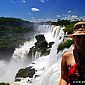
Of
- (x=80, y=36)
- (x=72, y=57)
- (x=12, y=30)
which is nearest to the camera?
(x=80, y=36)

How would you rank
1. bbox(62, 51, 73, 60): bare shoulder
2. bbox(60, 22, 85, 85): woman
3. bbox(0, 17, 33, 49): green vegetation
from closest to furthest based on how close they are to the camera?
bbox(60, 22, 85, 85): woman
bbox(62, 51, 73, 60): bare shoulder
bbox(0, 17, 33, 49): green vegetation

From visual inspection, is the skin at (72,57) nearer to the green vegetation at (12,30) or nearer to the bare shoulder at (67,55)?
the bare shoulder at (67,55)

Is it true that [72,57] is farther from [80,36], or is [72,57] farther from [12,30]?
[12,30]

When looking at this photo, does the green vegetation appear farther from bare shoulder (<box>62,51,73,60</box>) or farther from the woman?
the woman

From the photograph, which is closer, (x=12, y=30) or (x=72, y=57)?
(x=72, y=57)

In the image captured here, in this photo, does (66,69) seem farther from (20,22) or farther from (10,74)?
(20,22)

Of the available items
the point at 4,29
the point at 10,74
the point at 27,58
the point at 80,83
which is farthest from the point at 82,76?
the point at 4,29

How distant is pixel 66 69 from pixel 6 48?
49955 millimetres

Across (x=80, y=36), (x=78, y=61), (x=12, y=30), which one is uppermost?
(x=12, y=30)

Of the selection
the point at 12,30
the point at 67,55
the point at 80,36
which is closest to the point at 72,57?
the point at 67,55

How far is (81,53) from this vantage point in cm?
226

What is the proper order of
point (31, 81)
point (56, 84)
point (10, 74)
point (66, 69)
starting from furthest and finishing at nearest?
1. point (10, 74)
2. point (31, 81)
3. point (56, 84)
4. point (66, 69)

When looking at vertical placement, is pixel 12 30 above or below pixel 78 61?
above

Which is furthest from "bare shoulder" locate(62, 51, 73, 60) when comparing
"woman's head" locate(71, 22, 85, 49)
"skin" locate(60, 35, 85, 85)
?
"woman's head" locate(71, 22, 85, 49)
